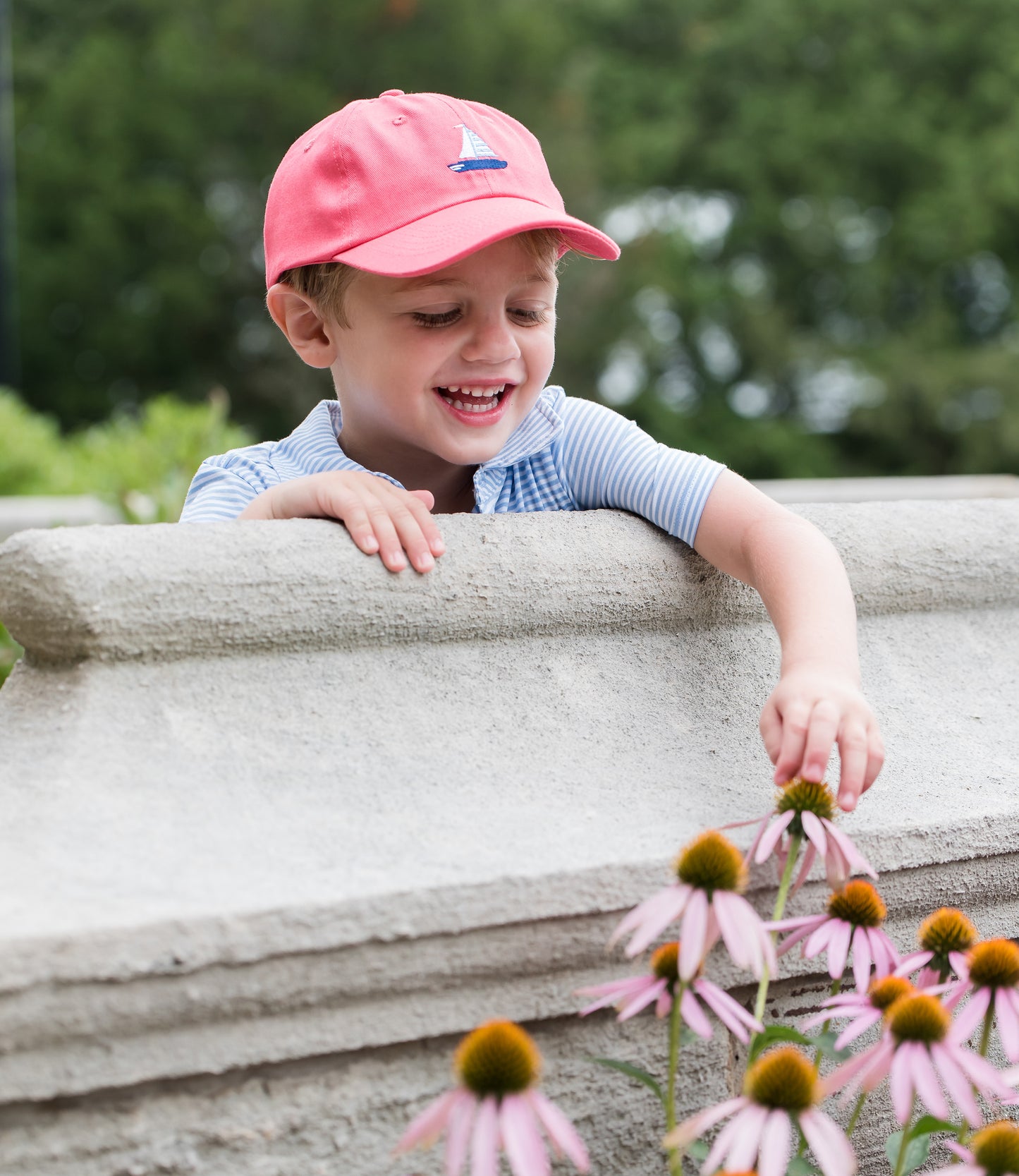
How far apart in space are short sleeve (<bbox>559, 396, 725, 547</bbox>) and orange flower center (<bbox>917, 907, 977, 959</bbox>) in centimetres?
58

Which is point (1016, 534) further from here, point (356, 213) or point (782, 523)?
point (356, 213)

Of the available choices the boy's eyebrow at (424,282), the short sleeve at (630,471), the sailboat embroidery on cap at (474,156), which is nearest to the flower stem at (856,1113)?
the short sleeve at (630,471)

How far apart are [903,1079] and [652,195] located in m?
18.8

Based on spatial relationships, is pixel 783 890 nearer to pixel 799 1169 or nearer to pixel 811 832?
pixel 811 832

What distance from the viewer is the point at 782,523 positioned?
1547mm

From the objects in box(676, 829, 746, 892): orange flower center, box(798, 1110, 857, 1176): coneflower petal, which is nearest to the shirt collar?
box(676, 829, 746, 892): orange flower center

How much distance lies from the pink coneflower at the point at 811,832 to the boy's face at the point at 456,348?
2.35 ft

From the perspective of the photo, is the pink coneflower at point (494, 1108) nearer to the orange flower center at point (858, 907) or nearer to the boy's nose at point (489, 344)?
the orange flower center at point (858, 907)

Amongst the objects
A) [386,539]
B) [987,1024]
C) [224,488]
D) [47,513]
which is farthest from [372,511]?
[47,513]

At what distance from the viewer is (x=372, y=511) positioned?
141 centimetres

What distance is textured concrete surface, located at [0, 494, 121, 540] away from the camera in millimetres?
4602

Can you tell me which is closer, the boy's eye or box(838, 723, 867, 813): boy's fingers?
box(838, 723, 867, 813): boy's fingers

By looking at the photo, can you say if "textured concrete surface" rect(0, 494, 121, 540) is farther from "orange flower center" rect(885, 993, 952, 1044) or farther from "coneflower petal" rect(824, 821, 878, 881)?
"orange flower center" rect(885, 993, 952, 1044)

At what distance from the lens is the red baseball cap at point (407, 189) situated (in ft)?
5.24
